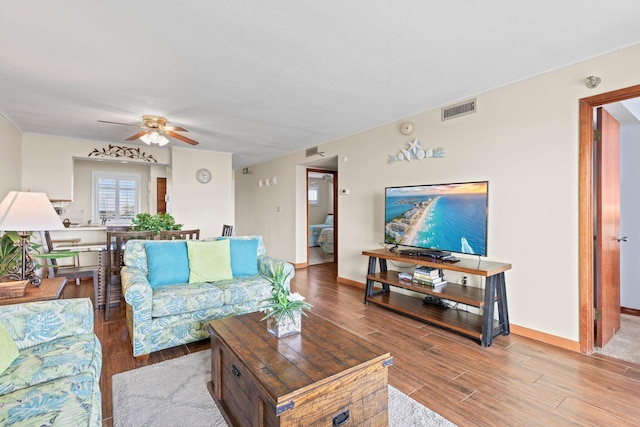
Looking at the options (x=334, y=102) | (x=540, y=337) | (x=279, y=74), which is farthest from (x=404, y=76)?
(x=540, y=337)

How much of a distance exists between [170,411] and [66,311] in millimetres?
844

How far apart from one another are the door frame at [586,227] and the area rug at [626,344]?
0.67ft

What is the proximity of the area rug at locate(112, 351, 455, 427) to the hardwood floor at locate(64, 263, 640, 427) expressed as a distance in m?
0.09

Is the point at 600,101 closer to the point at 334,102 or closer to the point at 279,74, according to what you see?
the point at 334,102

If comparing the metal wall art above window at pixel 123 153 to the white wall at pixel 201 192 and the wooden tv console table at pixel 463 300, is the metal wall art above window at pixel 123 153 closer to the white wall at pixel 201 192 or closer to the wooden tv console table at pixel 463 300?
the white wall at pixel 201 192

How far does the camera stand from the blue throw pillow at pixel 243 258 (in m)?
3.33

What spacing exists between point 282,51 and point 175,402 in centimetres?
256

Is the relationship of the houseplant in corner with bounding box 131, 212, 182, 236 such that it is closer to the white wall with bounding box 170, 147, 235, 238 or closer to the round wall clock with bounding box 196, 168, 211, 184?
the white wall with bounding box 170, 147, 235, 238

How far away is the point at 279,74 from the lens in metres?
2.77

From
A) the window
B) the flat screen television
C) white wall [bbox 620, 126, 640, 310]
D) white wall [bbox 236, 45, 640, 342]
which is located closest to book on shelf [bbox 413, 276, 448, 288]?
the flat screen television

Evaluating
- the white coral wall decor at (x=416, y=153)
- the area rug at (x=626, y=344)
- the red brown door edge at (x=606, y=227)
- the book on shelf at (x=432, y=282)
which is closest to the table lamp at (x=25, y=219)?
the book on shelf at (x=432, y=282)

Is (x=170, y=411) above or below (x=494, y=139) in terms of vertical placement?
below

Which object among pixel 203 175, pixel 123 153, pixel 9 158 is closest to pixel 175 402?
pixel 9 158

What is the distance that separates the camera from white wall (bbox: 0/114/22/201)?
12.8 ft
